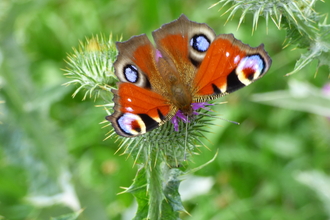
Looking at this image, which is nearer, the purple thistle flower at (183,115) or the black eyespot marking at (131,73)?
the black eyespot marking at (131,73)

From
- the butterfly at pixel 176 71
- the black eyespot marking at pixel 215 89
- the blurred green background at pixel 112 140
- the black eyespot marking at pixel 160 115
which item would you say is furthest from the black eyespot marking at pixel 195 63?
the blurred green background at pixel 112 140

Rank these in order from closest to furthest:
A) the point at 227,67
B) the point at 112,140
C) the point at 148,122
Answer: the point at 148,122 < the point at 227,67 < the point at 112,140

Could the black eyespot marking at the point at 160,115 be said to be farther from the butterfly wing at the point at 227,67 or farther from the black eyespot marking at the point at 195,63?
the black eyespot marking at the point at 195,63

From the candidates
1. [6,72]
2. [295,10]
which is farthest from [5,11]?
[295,10]

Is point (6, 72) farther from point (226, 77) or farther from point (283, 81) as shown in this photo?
point (283, 81)

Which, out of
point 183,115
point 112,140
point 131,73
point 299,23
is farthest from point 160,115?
point 112,140

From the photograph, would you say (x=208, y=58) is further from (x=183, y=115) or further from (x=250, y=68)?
(x=183, y=115)

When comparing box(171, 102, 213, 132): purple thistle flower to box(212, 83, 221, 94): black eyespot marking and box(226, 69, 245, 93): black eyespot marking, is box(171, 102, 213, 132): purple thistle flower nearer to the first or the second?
box(212, 83, 221, 94): black eyespot marking
